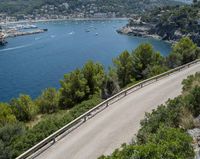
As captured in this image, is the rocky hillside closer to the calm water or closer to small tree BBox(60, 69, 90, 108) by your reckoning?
the calm water

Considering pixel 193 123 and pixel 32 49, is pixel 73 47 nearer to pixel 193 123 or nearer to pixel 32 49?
pixel 32 49

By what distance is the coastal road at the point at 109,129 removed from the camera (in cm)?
1560

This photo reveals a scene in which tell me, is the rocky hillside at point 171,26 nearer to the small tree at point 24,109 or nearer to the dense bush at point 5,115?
the small tree at point 24,109

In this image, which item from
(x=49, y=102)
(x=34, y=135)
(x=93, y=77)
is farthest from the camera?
(x=93, y=77)

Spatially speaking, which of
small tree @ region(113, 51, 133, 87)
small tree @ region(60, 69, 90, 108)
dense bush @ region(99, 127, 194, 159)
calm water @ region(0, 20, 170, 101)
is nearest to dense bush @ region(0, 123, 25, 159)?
dense bush @ region(99, 127, 194, 159)

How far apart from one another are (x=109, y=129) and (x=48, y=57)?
8951cm

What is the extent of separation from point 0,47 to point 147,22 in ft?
247

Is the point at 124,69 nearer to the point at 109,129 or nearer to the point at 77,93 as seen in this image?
the point at 77,93

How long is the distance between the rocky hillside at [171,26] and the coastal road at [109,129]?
10844 cm

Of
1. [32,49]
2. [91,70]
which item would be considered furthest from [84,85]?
[32,49]

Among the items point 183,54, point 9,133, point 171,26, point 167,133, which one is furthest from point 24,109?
point 171,26

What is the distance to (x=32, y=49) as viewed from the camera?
11988 centimetres

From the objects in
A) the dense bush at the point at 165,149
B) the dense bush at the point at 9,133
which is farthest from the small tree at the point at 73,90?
the dense bush at the point at 165,149

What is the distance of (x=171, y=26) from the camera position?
15150 centimetres
